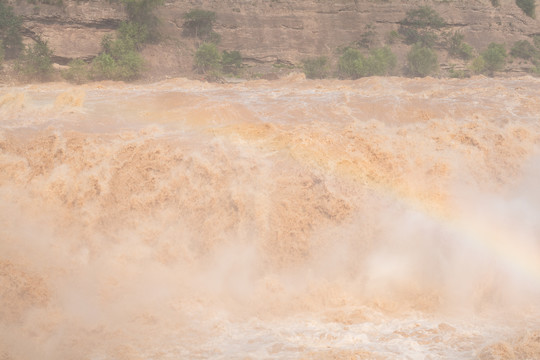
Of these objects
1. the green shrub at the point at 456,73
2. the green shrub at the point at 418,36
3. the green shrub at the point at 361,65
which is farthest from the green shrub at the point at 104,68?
the green shrub at the point at 456,73

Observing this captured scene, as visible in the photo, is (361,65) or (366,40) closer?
(361,65)

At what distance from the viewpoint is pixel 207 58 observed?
1878 cm

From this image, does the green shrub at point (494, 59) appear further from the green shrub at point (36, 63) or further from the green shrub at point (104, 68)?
the green shrub at point (36, 63)

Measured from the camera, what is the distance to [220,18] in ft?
70.4

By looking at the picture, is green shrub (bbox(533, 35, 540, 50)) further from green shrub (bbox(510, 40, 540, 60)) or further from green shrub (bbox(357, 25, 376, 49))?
green shrub (bbox(357, 25, 376, 49))

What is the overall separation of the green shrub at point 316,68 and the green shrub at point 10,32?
416 inches

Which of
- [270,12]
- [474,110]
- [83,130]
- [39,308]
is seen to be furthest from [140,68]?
[39,308]

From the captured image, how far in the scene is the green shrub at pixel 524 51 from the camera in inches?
941

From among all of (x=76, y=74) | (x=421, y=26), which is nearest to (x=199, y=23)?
(x=76, y=74)

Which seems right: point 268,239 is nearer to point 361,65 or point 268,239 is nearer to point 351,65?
point 361,65

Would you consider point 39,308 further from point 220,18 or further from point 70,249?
point 220,18

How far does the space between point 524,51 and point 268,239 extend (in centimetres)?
2243

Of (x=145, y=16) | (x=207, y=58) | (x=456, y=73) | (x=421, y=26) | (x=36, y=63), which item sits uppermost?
(x=421, y=26)

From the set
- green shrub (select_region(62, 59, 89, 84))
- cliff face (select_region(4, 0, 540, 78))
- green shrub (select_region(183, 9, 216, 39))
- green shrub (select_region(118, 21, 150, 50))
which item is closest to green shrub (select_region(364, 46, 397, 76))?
cliff face (select_region(4, 0, 540, 78))
